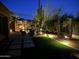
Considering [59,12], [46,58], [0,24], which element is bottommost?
[46,58]

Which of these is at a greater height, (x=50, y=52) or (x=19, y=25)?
(x=19, y=25)

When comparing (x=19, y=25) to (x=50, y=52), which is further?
(x=19, y=25)

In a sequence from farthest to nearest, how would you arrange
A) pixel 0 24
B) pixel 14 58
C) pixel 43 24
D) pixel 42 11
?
pixel 42 11 → pixel 43 24 → pixel 0 24 → pixel 14 58

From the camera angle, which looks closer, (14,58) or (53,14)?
(14,58)

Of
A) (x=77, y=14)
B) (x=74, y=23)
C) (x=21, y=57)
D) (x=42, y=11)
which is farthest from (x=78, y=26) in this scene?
(x=21, y=57)

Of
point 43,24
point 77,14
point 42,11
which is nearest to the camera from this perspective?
point 77,14

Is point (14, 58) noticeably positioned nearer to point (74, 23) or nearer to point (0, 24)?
point (0, 24)

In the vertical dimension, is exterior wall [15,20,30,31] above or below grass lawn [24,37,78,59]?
above

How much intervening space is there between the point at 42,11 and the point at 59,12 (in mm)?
5779

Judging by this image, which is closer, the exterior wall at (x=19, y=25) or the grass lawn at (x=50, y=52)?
the grass lawn at (x=50, y=52)

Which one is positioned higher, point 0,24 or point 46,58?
point 0,24

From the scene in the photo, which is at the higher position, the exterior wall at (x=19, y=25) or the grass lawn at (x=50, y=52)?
the exterior wall at (x=19, y=25)

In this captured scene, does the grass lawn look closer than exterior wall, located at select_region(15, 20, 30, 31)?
Yes

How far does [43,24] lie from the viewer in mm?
59438
